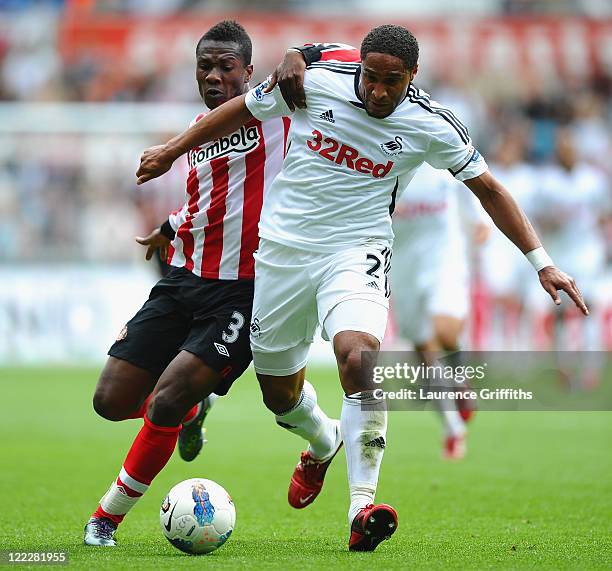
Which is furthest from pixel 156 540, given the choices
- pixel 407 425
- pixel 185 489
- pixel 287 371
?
pixel 407 425

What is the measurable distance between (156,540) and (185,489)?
477mm

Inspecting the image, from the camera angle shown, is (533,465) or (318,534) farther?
(533,465)

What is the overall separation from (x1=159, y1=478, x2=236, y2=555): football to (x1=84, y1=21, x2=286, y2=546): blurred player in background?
1.21ft

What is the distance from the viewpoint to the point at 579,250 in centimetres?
1520

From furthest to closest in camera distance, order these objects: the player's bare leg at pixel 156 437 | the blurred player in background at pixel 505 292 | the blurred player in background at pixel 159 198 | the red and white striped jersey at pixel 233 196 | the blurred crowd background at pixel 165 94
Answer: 1. the blurred player in background at pixel 159 198
2. the blurred crowd background at pixel 165 94
3. the blurred player in background at pixel 505 292
4. the red and white striped jersey at pixel 233 196
5. the player's bare leg at pixel 156 437

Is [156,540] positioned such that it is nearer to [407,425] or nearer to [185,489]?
[185,489]

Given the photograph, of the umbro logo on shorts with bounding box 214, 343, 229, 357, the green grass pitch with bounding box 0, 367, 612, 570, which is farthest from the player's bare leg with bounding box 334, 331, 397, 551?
the umbro logo on shorts with bounding box 214, 343, 229, 357

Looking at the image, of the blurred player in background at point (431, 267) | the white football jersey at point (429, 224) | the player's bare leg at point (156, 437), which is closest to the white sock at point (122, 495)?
the player's bare leg at point (156, 437)

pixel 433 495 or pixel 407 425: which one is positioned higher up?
pixel 433 495

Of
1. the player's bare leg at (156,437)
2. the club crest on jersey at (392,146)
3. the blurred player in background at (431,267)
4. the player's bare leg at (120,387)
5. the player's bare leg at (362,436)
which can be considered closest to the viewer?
the player's bare leg at (362,436)

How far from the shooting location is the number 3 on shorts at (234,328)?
6.17m

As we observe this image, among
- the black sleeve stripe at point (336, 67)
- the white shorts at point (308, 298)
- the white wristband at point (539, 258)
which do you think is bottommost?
the white shorts at point (308, 298)

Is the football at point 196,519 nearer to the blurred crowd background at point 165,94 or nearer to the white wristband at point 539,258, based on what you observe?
the white wristband at point 539,258

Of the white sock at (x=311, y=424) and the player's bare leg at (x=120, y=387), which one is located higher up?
the player's bare leg at (x=120, y=387)
